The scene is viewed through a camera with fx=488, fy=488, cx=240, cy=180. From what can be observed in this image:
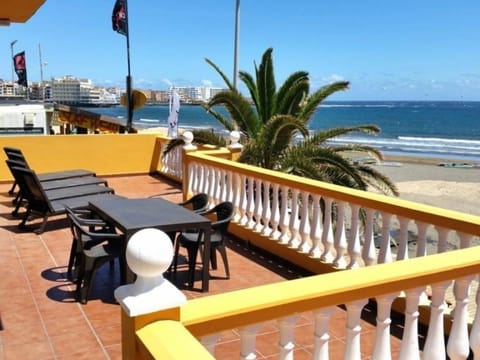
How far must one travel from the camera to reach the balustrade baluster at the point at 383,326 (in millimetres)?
2369

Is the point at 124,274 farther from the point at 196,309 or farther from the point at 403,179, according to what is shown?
the point at 403,179

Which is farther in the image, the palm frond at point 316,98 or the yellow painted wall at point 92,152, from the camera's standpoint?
the yellow painted wall at point 92,152

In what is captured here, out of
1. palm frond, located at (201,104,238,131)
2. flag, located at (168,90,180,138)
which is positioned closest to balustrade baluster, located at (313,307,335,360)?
palm frond, located at (201,104,238,131)

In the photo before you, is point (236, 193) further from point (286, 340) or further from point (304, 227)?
point (286, 340)

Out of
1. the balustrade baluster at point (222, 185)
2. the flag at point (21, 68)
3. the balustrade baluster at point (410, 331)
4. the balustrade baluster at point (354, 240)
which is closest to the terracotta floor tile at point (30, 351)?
the balustrade baluster at point (410, 331)

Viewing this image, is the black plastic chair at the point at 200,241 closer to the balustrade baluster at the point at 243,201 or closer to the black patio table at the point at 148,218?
the black patio table at the point at 148,218

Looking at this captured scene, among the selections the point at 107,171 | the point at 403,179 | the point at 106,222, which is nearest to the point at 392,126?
the point at 403,179

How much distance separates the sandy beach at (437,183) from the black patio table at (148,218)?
A: 1319 centimetres

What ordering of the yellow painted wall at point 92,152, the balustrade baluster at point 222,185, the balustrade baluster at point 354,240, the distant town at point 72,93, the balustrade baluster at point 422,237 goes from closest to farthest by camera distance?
1. the balustrade baluster at point 422,237
2. the balustrade baluster at point 354,240
3. the balustrade baluster at point 222,185
4. the yellow painted wall at point 92,152
5. the distant town at point 72,93

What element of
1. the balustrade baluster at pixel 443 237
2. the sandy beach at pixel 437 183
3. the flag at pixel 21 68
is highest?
the flag at pixel 21 68

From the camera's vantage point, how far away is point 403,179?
79.8ft

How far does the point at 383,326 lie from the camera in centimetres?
244

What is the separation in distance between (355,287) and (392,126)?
72.3 m

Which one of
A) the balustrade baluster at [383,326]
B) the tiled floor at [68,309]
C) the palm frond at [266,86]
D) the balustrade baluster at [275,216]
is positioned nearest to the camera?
the balustrade baluster at [383,326]
